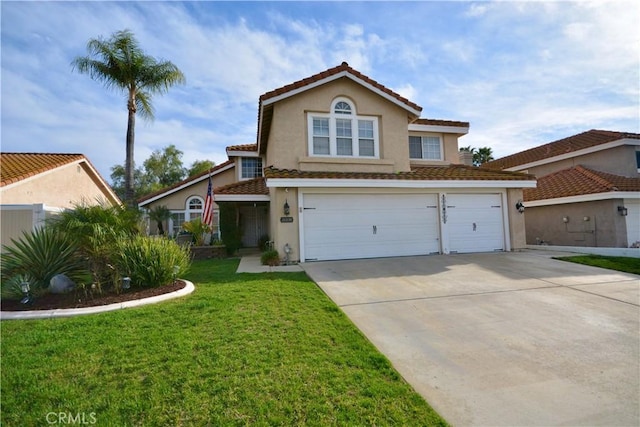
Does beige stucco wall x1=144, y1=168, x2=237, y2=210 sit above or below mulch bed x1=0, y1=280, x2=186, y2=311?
above

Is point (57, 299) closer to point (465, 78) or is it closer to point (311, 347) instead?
point (311, 347)

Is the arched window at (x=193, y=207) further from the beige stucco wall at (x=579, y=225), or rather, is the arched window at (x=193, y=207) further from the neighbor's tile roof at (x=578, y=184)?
the beige stucco wall at (x=579, y=225)

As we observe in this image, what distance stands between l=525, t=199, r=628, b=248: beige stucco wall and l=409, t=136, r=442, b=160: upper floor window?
6628 mm

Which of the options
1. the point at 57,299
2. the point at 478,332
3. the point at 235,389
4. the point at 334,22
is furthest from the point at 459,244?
the point at 57,299

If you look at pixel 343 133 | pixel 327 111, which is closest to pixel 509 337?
pixel 343 133

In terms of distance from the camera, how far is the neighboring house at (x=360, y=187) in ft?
36.8

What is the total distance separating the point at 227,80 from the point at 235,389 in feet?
38.6

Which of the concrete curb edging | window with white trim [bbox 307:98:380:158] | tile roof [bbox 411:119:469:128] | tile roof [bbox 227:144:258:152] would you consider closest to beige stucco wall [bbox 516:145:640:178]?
tile roof [bbox 411:119:469:128]

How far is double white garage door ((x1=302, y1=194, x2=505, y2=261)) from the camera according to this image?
37.2 ft

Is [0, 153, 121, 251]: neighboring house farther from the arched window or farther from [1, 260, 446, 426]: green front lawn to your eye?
[1, 260, 446, 426]: green front lawn

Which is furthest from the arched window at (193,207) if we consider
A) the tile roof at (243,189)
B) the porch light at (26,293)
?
the porch light at (26,293)

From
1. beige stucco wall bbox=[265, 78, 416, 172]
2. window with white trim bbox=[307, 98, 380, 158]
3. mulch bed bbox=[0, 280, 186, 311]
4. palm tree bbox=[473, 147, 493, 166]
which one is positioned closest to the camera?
mulch bed bbox=[0, 280, 186, 311]

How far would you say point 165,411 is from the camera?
293cm
